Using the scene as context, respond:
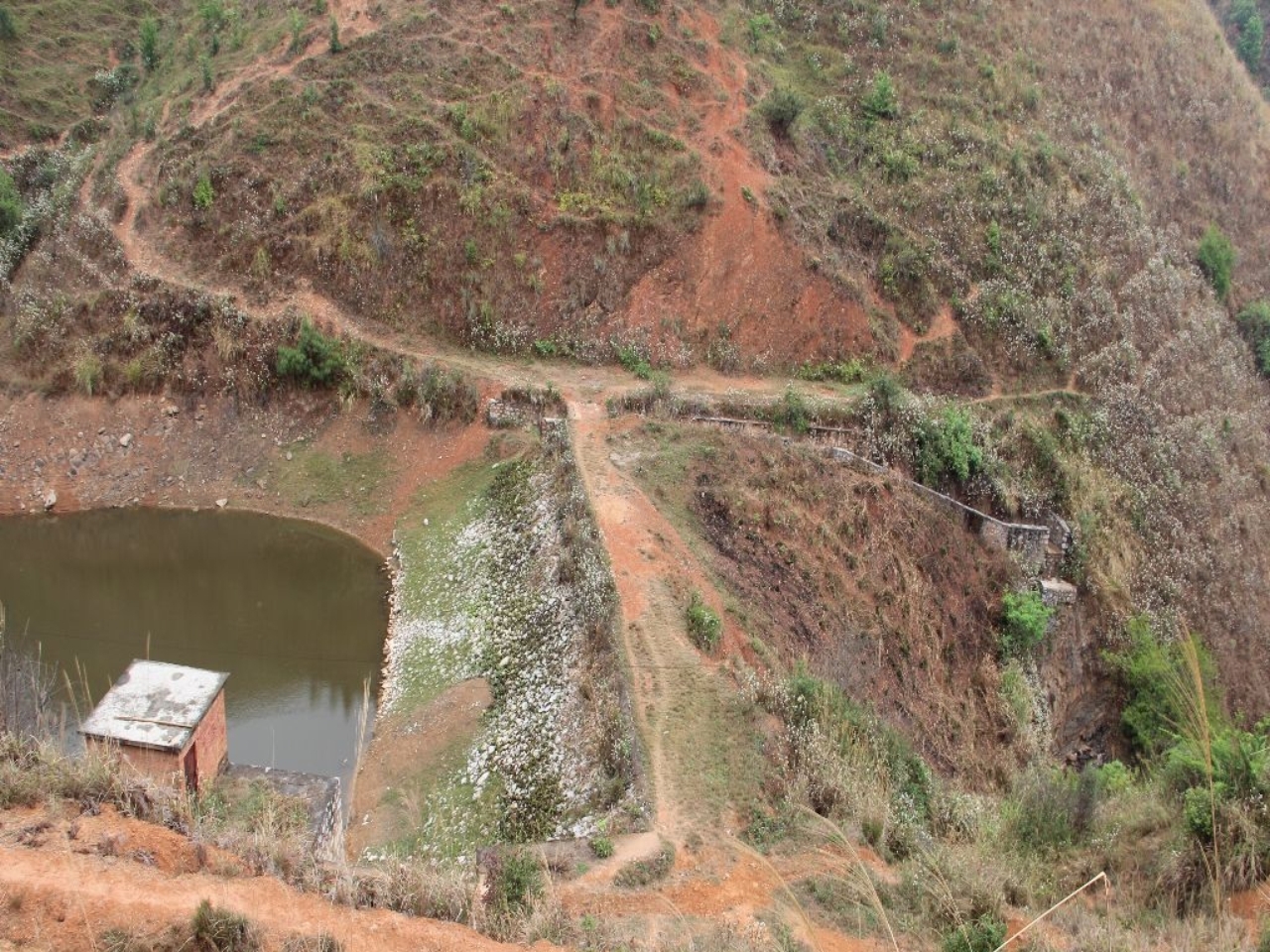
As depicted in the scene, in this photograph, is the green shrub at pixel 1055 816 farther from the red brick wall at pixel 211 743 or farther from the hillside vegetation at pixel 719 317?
the red brick wall at pixel 211 743

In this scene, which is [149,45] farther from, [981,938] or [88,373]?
[981,938]

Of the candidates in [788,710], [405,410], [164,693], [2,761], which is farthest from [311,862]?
[405,410]

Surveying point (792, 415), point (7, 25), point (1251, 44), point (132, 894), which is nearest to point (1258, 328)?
point (792, 415)

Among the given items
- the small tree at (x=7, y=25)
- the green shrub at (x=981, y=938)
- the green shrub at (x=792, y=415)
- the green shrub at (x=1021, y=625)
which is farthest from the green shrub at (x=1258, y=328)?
the small tree at (x=7, y=25)

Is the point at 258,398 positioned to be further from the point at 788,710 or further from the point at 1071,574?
the point at 1071,574

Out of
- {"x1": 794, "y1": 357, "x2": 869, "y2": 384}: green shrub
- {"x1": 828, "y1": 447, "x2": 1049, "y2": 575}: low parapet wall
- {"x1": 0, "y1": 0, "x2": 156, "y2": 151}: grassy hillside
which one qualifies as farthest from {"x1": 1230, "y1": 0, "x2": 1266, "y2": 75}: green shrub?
{"x1": 0, "y1": 0, "x2": 156, "y2": 151}: grassy hillside
